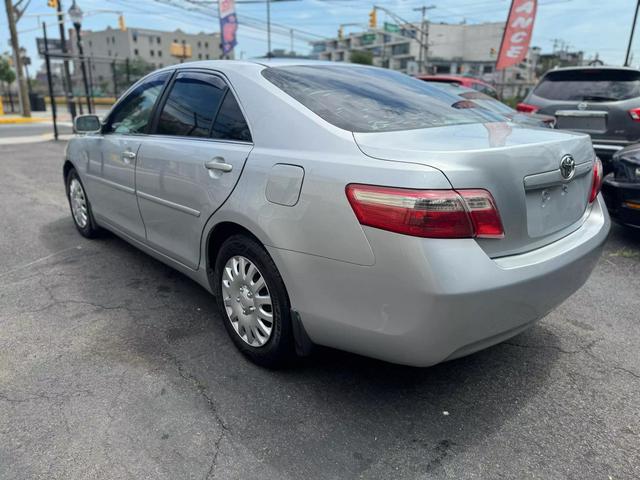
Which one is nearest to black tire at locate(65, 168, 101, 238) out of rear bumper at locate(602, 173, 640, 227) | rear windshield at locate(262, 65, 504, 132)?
rear windshield at locate(262, 65, 504, 132)

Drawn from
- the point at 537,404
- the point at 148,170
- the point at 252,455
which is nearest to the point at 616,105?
the point at 537,404

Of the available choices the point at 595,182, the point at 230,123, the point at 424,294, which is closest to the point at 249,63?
the point at 230,123

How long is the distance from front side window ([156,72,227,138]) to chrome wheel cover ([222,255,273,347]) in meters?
0.86

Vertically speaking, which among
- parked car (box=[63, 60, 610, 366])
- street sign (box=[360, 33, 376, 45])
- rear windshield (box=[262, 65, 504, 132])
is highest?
street sign (box=[360, 33, 376, 45])

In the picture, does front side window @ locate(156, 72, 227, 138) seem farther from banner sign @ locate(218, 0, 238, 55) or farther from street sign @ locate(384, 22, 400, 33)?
street sign @ locate(384, 22, 400, 33)

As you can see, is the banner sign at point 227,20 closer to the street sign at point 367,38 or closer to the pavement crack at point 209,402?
the pavement crack at point 209,402

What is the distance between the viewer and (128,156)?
3.61 m

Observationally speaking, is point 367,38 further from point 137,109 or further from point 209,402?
point 209,402

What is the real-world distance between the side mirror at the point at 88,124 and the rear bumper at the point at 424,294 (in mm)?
2765

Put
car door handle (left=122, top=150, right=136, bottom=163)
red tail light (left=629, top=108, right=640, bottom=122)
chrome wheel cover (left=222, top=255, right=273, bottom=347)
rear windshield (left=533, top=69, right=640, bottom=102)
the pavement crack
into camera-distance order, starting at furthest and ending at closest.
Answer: rear windshield (left=533, top=69, right=640, bottom=102), red tail light (left=629, top=108, right=640, bottom=122), car door handle (left=122, top=150, right=136, bottom=163), chrome wheel cover (left=222, top=255, right=273, bottom=347), the pavement crack

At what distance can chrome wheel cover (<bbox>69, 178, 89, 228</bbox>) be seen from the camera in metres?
4.80

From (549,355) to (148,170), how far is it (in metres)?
2.72

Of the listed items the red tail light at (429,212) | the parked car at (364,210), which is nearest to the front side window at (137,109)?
the parked car at (364,210)

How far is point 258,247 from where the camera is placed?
2.48 meters
